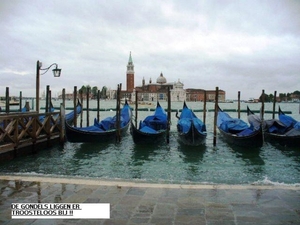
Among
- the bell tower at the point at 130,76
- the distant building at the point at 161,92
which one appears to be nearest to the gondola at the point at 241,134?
the distant building at the point at 161,92

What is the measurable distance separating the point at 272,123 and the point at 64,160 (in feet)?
22.7

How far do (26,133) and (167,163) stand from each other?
131 inches

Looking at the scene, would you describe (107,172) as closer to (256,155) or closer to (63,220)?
(63,220)

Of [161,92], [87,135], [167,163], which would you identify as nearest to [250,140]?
[167,163]

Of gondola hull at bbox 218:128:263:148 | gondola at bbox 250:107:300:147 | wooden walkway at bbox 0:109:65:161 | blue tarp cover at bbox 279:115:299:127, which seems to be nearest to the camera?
wooden walkway at bbox 0:109:65:161

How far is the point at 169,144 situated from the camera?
8.79 metres

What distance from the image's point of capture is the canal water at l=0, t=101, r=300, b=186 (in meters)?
4.95

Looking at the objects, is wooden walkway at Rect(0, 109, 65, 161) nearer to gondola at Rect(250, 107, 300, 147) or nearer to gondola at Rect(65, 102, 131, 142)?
gondola at Rect(65, 102, 131, 142)

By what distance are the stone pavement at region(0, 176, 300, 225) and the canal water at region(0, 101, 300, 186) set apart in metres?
1.05

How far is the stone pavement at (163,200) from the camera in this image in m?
2.22

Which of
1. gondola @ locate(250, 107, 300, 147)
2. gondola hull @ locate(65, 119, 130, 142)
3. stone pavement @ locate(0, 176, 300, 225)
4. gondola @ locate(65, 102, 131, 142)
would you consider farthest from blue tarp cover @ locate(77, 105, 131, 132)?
stone pavement @ locate(0, 176, 300, 225)

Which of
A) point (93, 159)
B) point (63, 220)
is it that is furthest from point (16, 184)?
point (93, 159)

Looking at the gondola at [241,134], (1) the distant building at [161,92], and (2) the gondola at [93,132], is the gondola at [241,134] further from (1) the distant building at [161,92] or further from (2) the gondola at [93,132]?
(1) the distant building at [161,92]

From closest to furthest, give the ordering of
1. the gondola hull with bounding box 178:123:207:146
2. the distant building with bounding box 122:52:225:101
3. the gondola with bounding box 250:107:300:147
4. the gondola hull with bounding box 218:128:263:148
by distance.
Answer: the gondola hull with bounding box 218:128:263:148, the gondola hull with bounding box 178:123:207:146, the gondola with bounding box 250:107:300:147, the distant building with bounding box 122:52:225:101
